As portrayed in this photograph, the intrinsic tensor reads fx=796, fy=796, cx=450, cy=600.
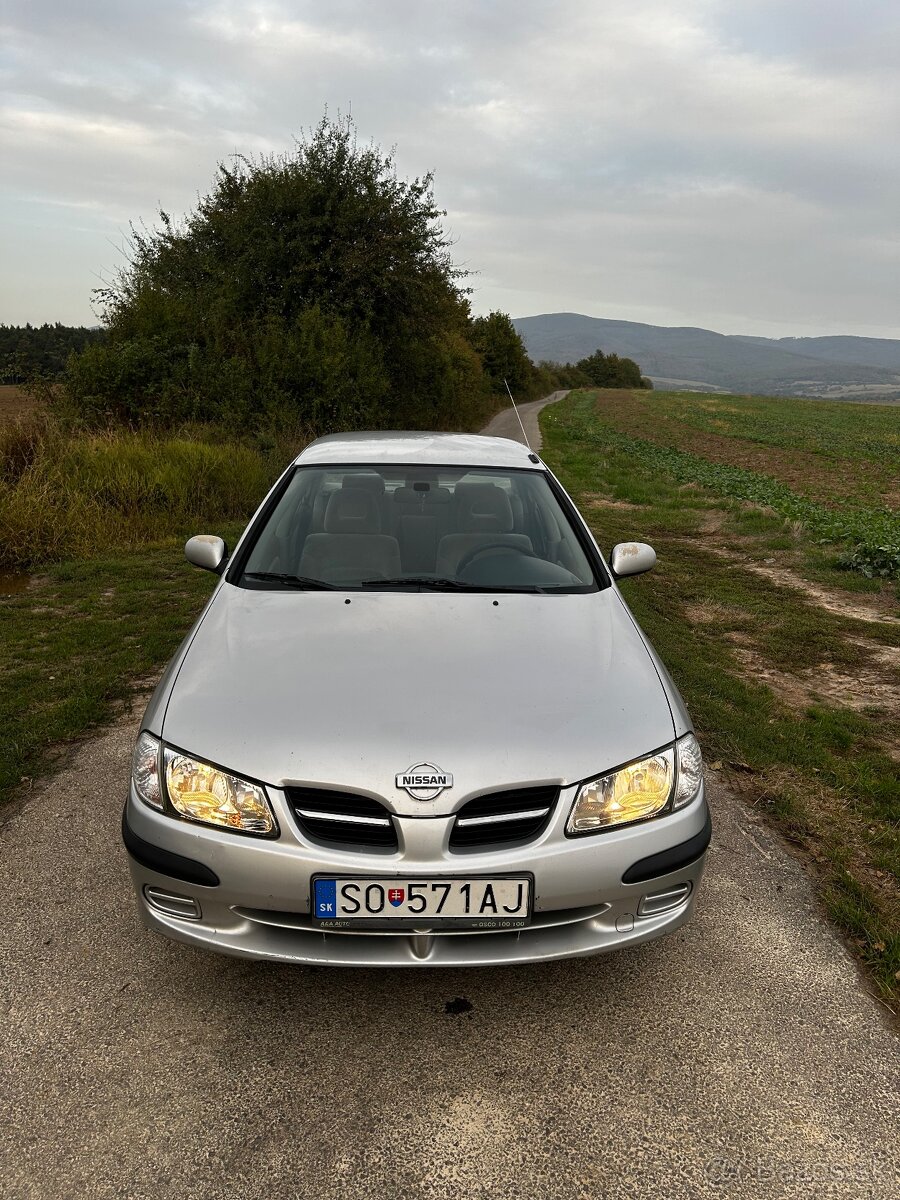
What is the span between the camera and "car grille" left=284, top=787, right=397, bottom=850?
1.96 meters

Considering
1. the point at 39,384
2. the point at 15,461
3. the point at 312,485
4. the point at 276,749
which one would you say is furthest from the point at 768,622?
the point at 39,384

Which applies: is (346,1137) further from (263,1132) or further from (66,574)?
(66,574)

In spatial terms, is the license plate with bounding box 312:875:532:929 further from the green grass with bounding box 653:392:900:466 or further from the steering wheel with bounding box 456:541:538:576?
the green grass with bounding box 653:392:900:466

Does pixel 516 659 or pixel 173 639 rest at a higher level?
pixel 516 659

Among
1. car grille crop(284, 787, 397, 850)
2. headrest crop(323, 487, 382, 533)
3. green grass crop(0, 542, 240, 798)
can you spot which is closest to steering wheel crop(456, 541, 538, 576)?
headrest crop(323, 487, 382, 533)

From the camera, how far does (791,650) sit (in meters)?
5.69

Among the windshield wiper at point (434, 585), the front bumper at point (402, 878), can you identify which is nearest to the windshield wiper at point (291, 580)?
the windshield wiper at point (434, 585)

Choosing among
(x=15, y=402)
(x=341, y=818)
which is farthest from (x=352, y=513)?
(x=15, y=402)

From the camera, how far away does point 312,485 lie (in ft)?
11.8

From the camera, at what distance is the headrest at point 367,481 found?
350 cm

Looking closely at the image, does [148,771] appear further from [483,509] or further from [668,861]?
[483,509]

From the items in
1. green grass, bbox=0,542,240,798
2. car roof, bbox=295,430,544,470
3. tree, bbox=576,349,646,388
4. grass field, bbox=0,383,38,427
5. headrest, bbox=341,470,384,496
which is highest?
tree, bbox=576,349,646,388

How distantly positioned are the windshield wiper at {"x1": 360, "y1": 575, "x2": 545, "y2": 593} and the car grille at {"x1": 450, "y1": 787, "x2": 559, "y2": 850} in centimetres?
110

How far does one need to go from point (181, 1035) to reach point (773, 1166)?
1485 millimetres
